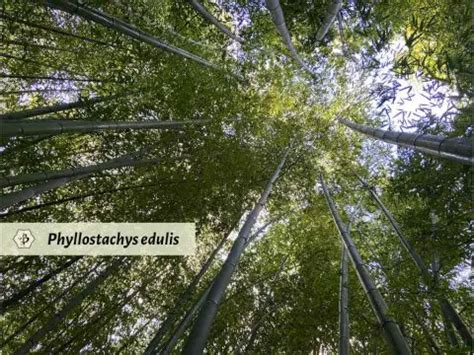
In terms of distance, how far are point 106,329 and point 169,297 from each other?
0.96m

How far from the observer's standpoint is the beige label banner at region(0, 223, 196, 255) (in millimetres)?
4078

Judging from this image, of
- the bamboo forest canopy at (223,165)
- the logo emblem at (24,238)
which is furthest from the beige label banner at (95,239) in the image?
the bamboo forest canopy at (223,165)

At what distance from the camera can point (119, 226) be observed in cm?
442

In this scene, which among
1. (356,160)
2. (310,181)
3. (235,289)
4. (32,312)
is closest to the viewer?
(32,312)

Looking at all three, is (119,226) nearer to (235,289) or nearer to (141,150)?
(141,150)

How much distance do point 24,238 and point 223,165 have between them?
2612 millimetres

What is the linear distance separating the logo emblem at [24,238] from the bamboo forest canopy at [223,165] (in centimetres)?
26

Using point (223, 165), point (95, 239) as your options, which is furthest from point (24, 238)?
point (223, 165)

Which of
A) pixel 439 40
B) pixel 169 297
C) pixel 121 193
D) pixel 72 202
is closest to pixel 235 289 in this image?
pixel 169 297

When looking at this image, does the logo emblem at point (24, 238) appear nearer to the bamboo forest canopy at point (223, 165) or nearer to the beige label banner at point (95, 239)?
the beige label banner at point (95, 239)

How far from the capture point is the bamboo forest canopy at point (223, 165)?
3.45 m

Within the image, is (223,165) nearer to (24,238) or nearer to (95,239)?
(95,239)

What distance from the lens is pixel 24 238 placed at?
13.4ft

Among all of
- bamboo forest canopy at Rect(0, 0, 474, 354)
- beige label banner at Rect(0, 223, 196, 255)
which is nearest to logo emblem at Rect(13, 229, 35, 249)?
beige label banner at Rect(0, 223, 196, 255)
